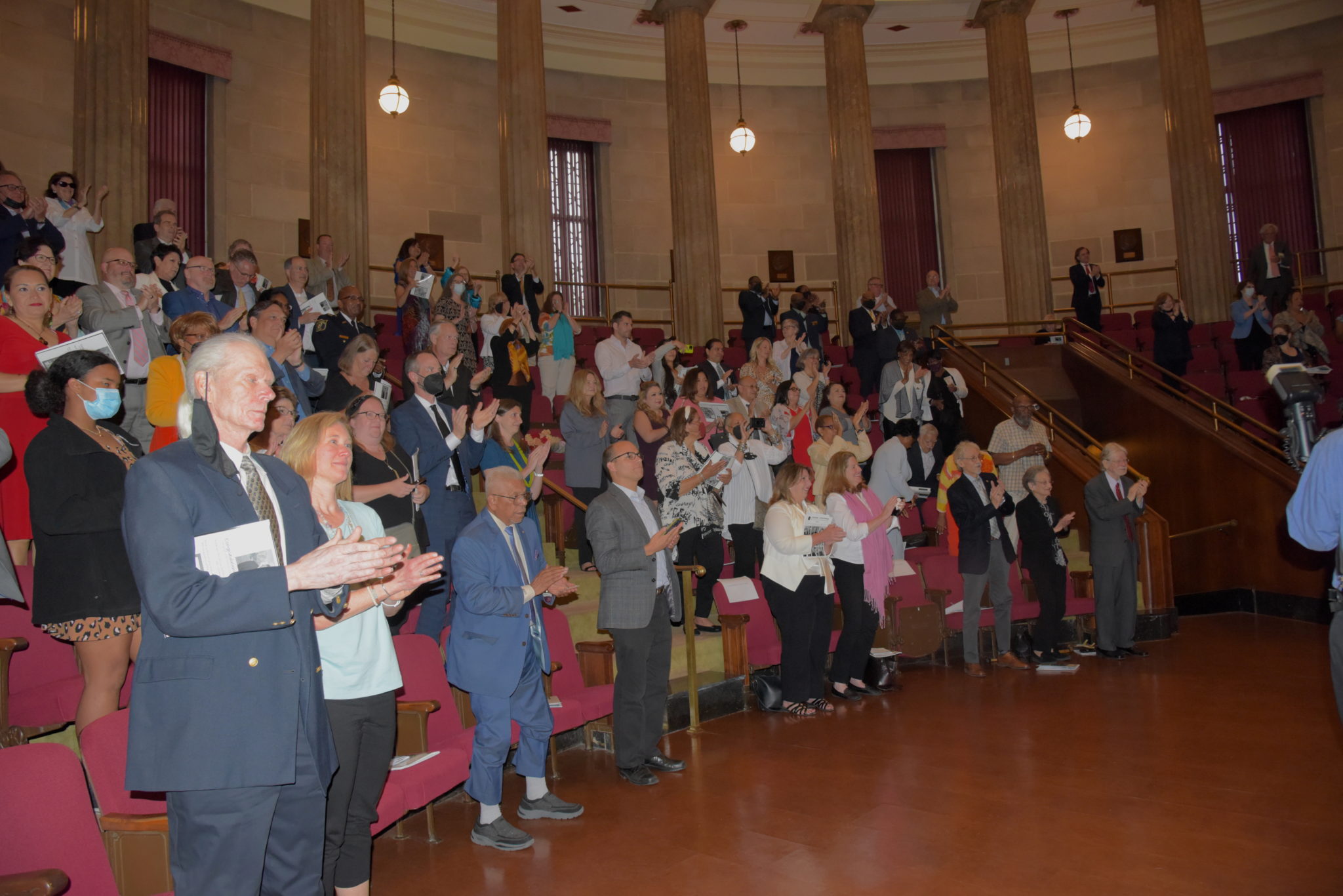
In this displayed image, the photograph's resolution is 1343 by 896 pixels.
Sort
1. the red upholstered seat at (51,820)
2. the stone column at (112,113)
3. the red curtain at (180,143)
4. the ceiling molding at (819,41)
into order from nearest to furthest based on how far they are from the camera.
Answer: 1. the red upholstered seat at (51,820)
2. the stone column at (112,113)
3. the red curtain at (180,143)
4. the ceiling molding at (819,41)

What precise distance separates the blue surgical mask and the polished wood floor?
6.70ft

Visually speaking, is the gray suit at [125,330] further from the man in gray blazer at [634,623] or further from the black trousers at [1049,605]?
the black trousers at [1049,605]

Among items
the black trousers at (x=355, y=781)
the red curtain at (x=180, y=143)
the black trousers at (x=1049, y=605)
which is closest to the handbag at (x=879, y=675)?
the black trousers at (x=1049, y=605)

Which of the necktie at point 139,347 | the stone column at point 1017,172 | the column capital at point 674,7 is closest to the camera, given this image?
the necktie at point 139,347

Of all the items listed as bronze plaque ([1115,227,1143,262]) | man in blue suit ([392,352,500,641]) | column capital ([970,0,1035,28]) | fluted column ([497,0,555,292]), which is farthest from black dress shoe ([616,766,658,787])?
bronze plaque ([1115,227,1143,262])

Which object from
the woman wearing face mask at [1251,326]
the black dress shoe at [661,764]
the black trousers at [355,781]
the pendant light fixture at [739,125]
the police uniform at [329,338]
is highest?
the pendant light fixture at [739,125]

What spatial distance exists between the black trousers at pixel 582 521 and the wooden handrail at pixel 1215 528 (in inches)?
223

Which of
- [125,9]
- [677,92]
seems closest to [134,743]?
[125,9]

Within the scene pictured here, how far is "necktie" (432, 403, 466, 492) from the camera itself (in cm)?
576

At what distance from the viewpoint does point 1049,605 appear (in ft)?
26.1

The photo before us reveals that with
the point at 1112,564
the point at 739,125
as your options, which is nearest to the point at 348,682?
the point at 1112,564

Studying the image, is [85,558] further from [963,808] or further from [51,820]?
[963,808]

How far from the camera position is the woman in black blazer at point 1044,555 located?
7934 mm

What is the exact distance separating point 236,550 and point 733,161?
17702mm
